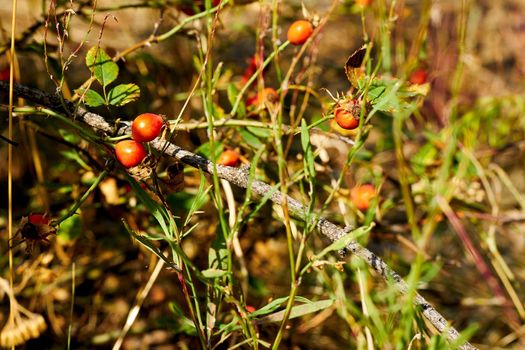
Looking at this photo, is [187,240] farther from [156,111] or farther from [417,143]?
[417,143]

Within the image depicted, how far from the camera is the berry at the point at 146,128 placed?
0.66m

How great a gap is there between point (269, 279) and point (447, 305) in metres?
0.38

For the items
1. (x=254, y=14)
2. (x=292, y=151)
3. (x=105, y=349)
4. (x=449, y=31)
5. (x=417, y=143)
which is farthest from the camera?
(x=254, y=14)

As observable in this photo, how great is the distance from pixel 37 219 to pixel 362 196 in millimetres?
548

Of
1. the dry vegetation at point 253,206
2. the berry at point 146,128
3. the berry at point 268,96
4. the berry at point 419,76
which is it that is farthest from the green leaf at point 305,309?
the berry at point 419,76

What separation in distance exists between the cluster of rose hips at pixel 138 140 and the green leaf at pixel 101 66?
4.9 inches

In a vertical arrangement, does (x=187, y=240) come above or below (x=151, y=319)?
above

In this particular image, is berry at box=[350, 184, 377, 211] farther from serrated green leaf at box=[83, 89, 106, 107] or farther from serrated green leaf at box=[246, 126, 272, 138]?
serrated green leaf at box=[83, 89, 106, 107]

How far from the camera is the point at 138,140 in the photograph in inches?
26.4

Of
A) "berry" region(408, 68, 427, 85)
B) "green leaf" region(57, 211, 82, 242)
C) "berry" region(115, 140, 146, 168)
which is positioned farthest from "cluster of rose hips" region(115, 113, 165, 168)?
"berry" region(408, 68, 427, 85)

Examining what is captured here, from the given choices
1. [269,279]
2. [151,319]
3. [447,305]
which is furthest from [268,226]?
[447,305]

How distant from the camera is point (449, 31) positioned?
2.02 meters

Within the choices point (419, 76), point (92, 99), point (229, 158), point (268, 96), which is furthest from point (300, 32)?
point (419, 76)

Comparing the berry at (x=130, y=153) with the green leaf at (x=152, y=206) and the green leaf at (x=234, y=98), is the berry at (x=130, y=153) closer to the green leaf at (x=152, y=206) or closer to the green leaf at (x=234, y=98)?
the green leaf at (x=152, y=206)
